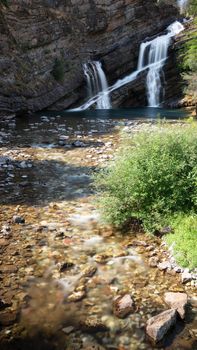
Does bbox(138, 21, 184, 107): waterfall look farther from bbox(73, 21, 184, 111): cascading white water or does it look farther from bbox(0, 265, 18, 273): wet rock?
bbox(0, 265, 18, 273): wet rock

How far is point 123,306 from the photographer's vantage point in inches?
257

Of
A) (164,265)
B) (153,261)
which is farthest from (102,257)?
(164,265)

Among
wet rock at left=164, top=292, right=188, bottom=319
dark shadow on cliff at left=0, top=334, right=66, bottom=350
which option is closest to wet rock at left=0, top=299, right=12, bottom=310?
dark shadow on cliff at left=0, top=334, right=66, bottom=350

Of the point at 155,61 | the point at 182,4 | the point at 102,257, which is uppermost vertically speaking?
the point at 182,4

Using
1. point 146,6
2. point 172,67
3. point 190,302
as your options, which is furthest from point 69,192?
point 146,6

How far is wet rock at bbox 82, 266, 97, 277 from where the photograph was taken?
753cm

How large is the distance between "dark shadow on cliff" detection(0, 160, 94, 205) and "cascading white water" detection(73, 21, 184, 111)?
22488 mm

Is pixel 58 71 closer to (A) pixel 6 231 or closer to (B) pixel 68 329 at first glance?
(A) pixel 6 231

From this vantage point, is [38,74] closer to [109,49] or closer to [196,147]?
[109,49]

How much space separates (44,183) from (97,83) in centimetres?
2732

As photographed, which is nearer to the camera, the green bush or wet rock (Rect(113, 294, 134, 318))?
wet rock (Rect(113, 294, 134, 318))

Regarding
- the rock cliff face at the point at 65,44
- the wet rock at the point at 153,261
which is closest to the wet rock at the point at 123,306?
the wet rock at the point at 153,261

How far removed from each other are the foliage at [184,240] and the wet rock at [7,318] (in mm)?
3134

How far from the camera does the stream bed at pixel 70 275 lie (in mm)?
5934
